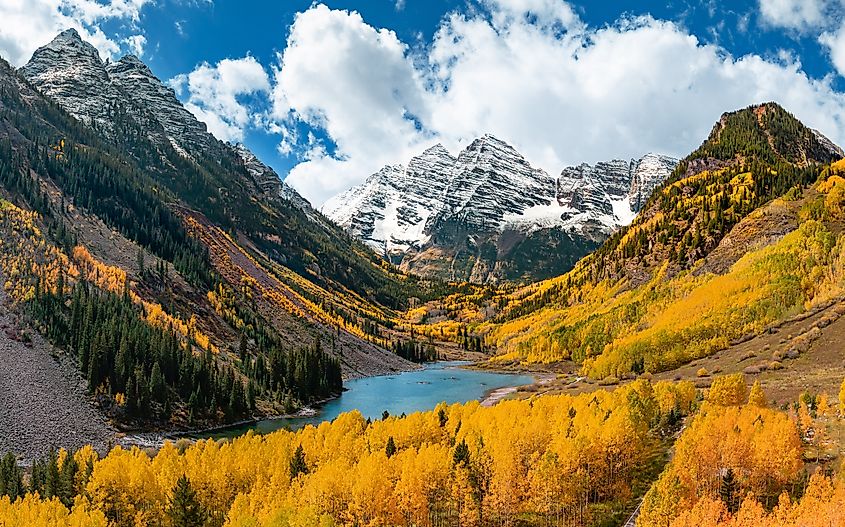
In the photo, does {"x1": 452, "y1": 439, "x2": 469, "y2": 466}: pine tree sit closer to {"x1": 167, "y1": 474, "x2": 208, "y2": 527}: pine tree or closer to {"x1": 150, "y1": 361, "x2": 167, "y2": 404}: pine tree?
{"x1": 167, "y1": 474, "x2": 208, "y2": 527}: pine tree

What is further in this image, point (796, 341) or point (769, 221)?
point (769, 221)

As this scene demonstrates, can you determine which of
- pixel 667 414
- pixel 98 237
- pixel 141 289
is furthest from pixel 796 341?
pixel 98 237

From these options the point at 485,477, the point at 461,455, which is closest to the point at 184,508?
the point at 461,455

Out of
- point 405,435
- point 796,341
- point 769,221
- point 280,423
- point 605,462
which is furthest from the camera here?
point 769,221

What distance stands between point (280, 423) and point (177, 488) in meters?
66.0

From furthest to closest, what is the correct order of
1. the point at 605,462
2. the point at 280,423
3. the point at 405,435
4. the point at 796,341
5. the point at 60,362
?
the point at 280,423 → the point at 60,362 → the point at 796,341 → the point at 405,435 → the point at 605,462

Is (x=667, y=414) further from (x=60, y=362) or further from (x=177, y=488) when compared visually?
(x=60, y=362)

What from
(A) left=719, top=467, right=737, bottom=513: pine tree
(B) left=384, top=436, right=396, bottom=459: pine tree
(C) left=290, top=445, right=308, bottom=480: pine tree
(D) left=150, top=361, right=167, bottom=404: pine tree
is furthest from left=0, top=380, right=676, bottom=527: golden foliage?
(D) left=150, top=361, right=167, bottom=404: pine tree

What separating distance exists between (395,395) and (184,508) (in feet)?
Answer: 340

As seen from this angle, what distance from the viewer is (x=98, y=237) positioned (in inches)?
7313

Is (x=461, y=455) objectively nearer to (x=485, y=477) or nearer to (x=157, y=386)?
(x=485, y=477)

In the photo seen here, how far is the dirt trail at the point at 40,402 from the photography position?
89812 millimetres

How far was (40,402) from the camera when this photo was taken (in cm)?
9838

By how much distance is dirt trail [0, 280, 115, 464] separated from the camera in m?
89.8
